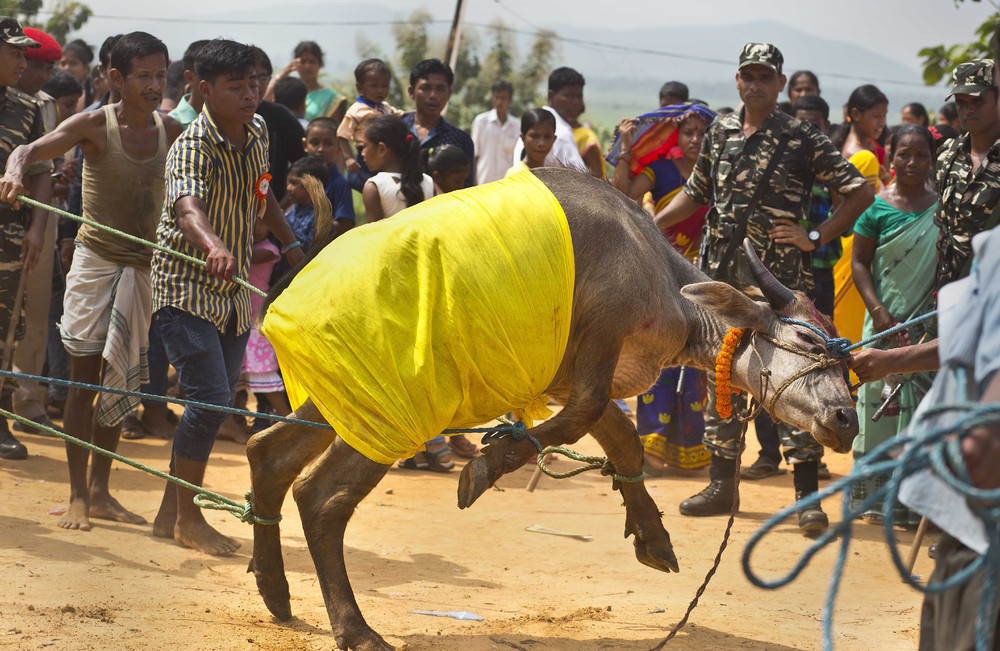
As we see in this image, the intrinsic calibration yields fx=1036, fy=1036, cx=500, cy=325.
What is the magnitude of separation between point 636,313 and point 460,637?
5.72ft

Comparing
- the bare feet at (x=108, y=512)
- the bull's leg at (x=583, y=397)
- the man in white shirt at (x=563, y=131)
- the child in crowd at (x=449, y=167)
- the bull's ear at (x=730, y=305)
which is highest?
the man in white shirt at (x=563, y=131)

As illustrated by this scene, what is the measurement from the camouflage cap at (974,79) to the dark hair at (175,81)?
6.25m

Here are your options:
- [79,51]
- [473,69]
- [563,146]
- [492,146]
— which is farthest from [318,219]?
[473,69]

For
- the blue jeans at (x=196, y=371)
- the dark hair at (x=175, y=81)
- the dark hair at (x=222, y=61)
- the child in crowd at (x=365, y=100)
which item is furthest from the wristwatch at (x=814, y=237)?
the dark hair at (x=175, y=81)

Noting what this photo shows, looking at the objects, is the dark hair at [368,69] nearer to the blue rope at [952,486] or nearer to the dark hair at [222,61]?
the dark hair at [222,61]

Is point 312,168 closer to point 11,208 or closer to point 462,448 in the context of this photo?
point 11,208

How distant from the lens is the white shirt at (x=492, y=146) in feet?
37.9

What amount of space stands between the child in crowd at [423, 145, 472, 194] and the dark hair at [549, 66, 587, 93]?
3346 mm

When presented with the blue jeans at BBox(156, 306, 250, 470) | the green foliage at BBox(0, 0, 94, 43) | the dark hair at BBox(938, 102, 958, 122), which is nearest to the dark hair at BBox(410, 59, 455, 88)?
the blue jeans at BBox(156, 306, 250, 470)

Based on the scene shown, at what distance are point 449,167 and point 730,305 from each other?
3.43 m

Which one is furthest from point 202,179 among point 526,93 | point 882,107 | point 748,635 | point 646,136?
point 526,93

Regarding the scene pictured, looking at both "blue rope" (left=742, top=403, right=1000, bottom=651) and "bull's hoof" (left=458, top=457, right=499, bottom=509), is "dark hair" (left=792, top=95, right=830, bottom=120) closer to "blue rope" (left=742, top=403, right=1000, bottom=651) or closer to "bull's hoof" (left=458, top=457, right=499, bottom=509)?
"bull's hoof" (left=458, top=457, right=499, bottom=509)

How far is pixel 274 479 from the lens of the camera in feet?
16.5

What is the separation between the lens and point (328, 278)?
15.1 feet
